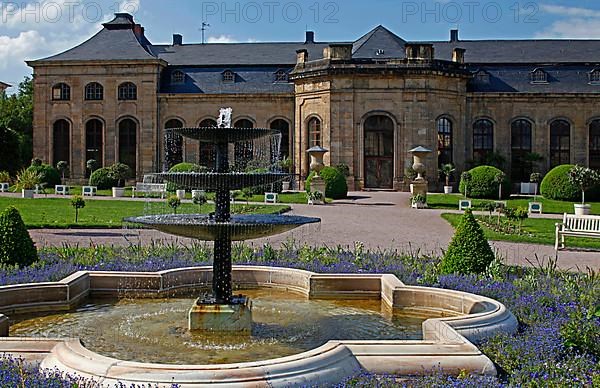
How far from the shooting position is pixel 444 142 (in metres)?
43.1

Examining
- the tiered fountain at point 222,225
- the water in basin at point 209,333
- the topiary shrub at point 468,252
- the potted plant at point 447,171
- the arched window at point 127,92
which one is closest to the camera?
the water in basin at point 209,333

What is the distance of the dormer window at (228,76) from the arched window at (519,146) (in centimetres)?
1828

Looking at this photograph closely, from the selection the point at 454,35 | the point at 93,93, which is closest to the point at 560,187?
the point at 454,35

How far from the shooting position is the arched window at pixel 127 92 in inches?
1842

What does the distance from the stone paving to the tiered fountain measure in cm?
587

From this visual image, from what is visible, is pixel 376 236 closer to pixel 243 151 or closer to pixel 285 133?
pixel 285 133

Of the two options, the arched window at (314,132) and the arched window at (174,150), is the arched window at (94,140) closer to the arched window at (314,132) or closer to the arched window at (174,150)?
the arched window at (174,150)

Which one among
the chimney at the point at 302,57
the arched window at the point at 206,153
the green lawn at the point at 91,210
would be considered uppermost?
the chimney at the point at 302,57

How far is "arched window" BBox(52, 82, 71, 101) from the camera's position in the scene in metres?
47.5

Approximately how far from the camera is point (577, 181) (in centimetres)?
2831

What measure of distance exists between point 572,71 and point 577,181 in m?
19.2

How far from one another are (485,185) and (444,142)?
323 inches

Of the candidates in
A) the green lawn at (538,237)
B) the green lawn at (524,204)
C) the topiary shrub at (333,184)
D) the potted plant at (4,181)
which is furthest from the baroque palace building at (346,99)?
the green lawn at (538,237)

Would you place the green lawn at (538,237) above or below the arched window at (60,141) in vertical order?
below
